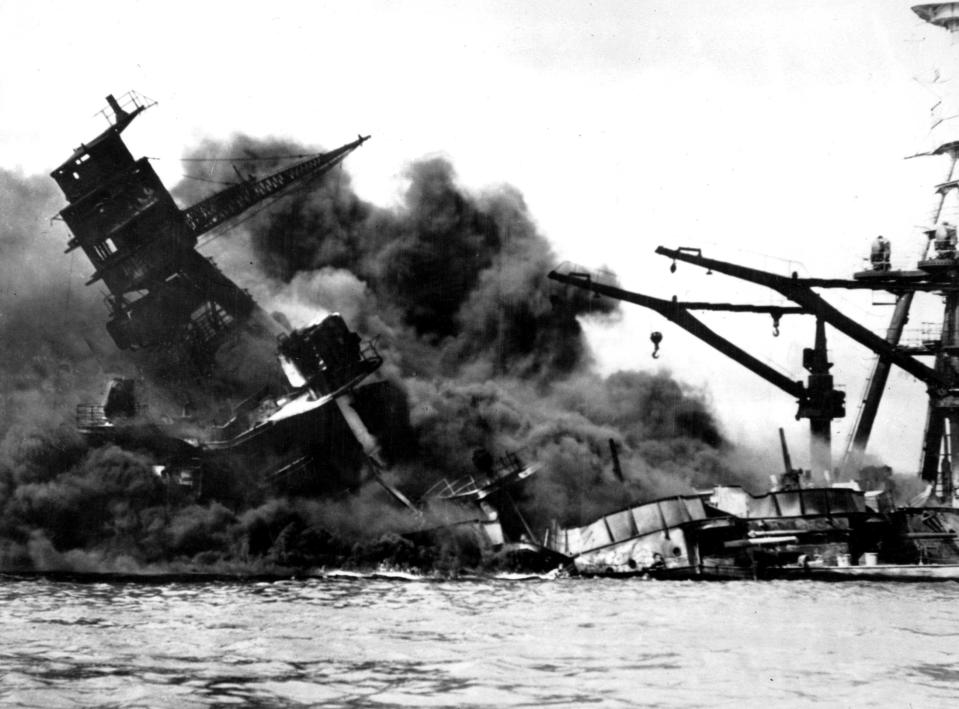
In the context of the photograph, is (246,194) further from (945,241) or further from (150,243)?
(945,241)

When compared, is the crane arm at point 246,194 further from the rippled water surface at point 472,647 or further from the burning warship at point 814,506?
the rippled water surface at point 472,647

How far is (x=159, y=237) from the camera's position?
42.8m

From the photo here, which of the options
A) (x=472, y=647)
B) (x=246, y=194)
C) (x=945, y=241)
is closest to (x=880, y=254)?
(x=945, y=241)

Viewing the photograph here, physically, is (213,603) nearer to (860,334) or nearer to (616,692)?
(616,692)

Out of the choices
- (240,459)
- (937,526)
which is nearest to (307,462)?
(240,459)

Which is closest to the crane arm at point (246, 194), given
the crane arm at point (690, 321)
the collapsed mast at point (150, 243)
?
the collapsed mast at point (150, 243)

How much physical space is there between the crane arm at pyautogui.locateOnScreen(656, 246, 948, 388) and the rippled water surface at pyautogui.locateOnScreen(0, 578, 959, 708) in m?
17.5

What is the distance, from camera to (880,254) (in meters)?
46.2

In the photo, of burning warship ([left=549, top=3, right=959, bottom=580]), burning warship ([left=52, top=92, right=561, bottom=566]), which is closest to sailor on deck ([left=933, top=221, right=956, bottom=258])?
burning warship ([left=549, top=3, right=959, bottom=580])

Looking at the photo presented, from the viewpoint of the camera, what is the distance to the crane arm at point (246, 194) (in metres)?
44.4

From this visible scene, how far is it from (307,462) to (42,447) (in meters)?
9.50

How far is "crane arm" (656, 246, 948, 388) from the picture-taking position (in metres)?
45.2

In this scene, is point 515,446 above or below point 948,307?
below

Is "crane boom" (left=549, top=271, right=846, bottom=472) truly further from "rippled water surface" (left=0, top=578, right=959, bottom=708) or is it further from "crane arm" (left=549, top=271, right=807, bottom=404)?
"rippled water surface" (left=0, top=578, right=959, bottom=708)
